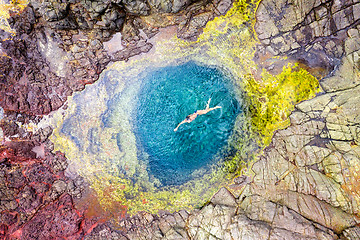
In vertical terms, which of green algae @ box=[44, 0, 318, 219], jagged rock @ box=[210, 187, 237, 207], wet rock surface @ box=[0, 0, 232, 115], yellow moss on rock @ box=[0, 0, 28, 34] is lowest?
jagged rock @ box=[210, 187, 237, 207]

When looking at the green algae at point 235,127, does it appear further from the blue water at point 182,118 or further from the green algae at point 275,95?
the blue water at point 182,118

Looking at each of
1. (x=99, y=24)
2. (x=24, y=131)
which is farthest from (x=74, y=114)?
(x=99, y=24)

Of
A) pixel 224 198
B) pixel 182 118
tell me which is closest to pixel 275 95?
pixel 182 118

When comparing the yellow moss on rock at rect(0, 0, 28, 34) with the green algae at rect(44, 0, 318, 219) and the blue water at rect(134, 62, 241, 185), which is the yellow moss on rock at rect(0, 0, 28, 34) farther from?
the blue water at rect(134, 62, 241, 185)

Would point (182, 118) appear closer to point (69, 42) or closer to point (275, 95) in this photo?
point (275, 95)

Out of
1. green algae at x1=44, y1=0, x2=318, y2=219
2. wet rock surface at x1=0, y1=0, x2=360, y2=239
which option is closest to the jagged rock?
wet rock surface at x1=0, y1=0, x2=360, y2=239

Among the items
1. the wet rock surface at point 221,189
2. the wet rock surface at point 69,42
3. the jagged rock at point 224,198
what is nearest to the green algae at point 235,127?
the jagged rock at point 224,198
